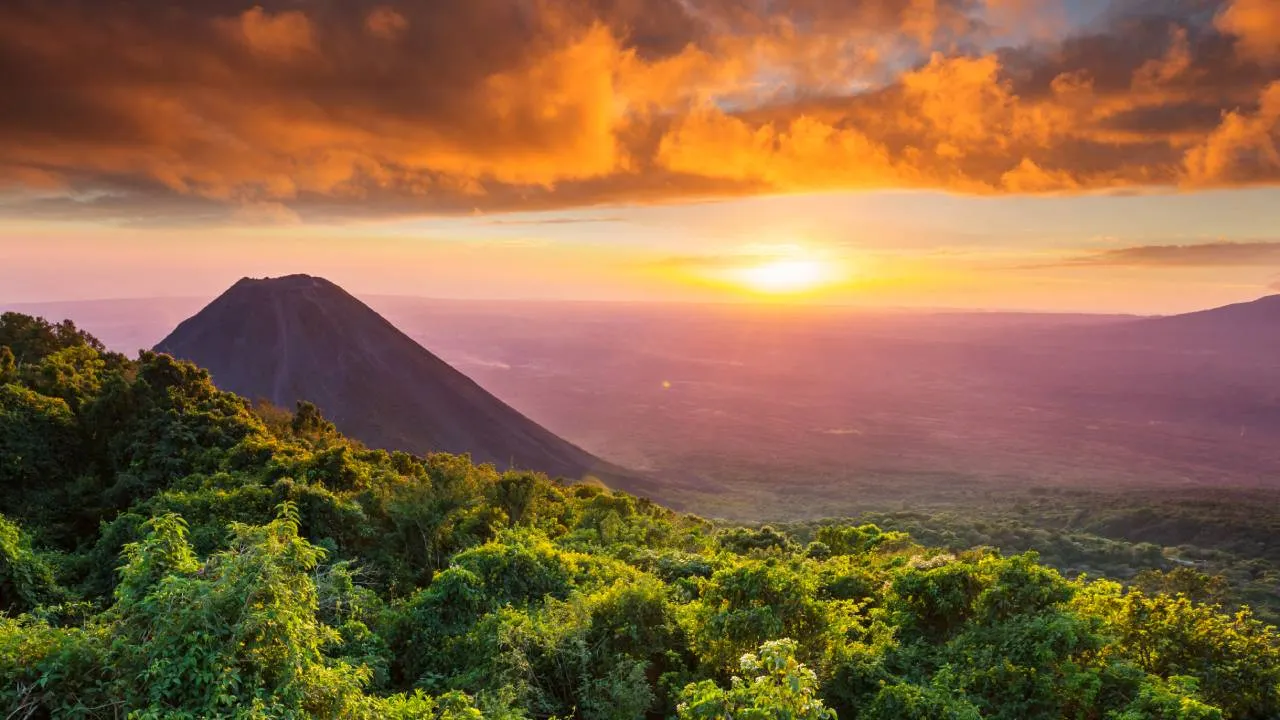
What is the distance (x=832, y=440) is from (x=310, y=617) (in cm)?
18091

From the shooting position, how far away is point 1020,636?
1210cm

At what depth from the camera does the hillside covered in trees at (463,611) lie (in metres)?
6.88

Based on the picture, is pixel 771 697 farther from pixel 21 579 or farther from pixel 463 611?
pixel 21 579

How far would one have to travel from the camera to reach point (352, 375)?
330ft

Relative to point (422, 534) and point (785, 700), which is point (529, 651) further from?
point (422, 534)

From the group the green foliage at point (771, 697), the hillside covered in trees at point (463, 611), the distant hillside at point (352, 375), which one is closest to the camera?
the green foliage at point (771, 697)

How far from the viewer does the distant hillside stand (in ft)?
307

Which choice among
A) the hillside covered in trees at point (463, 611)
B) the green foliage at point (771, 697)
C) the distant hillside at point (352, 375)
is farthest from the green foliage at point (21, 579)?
the distant hillside at point (352, 375)

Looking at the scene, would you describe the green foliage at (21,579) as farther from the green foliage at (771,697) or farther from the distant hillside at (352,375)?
the distant hillside at (352,375)

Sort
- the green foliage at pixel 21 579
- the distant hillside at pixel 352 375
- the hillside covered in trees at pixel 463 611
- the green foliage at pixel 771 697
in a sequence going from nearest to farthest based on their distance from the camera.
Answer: the green foliage at pixel 771 697
the hillside covered in trees at pixel 463 611
the green foliage at pixel 21 579
the distant hillside at pixel 352 375

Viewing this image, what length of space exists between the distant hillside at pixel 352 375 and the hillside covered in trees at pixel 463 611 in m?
62.3

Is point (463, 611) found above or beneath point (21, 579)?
beneath

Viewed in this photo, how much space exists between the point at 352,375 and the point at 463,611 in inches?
3779

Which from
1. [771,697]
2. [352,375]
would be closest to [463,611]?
[771,697]
